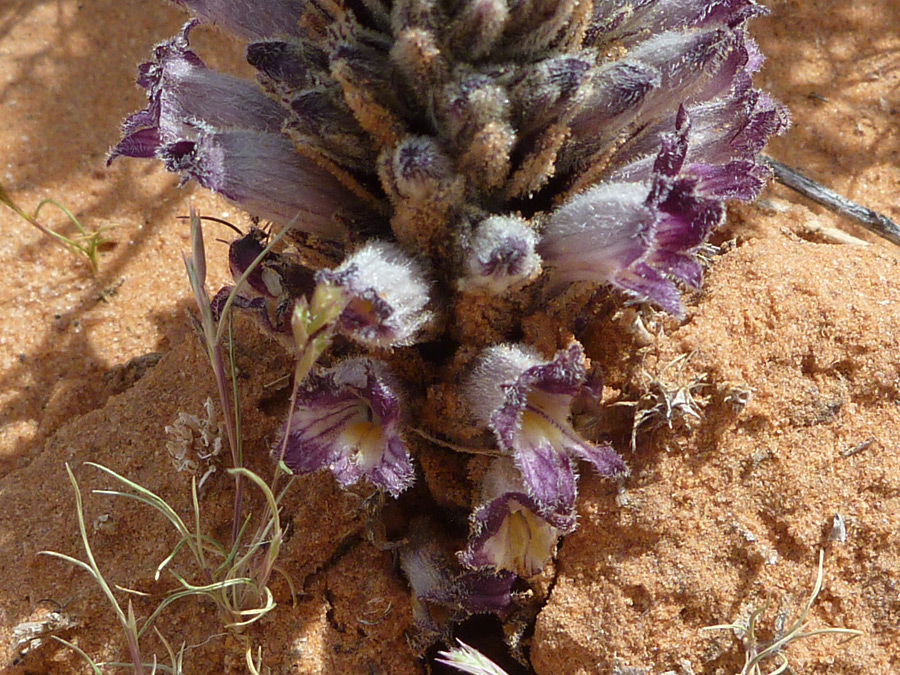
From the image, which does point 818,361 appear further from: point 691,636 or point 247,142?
point 247,142

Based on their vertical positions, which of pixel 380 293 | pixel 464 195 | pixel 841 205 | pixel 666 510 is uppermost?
pixel 464 195

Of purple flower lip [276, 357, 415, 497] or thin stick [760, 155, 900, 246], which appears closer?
purple flower lip [276, 357, 415, 497]

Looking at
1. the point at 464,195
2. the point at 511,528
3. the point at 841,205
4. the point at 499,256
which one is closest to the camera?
the point at 499,256

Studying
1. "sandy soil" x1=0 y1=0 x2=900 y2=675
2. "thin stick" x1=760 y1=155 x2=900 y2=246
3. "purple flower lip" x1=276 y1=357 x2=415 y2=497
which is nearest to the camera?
"purple flower lip" x1=276 y1=357 x2=415 y2=497

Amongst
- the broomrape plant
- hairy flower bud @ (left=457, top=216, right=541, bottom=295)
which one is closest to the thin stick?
the broomrape plant

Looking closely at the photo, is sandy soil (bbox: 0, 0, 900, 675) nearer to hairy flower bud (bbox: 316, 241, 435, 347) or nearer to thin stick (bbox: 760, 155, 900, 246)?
thin stick (bbox: 760, 155, 900, 246)

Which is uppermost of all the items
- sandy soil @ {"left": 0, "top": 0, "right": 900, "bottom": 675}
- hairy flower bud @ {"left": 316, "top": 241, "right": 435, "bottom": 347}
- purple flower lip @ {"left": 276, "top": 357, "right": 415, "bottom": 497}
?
hairy flower bud @ {"left": 316, "top": 241, "right": 435, "bottom": 347}

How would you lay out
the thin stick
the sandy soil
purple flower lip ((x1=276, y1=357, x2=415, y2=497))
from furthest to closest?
1. the thin stick
2. the sandy soil
3. purple flower lip ((x1=276, y1=357, x2=415, y2=497))

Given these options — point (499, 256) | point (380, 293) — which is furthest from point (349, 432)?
point (499, 256)

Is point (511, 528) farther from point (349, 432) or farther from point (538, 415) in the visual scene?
point (349, 432)
